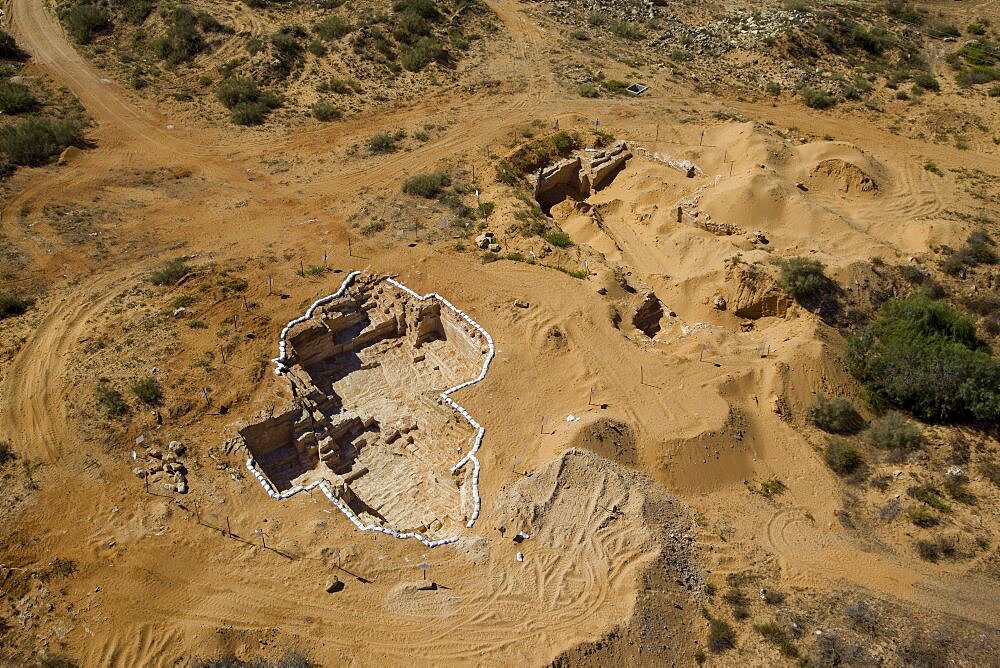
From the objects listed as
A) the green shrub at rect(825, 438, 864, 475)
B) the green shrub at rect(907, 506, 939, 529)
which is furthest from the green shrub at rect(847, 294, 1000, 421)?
the green shrub at rect(907, 506, 939, 529)

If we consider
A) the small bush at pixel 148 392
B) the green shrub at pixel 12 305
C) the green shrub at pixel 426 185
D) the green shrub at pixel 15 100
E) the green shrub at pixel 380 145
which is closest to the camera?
the small bush at pixel 148 392

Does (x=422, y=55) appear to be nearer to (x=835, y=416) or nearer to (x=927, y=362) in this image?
(x=835, y=416)

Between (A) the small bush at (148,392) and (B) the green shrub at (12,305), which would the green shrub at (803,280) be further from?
(B) the green shrub at (12,305)

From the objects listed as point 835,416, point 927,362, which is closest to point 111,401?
point 835,416

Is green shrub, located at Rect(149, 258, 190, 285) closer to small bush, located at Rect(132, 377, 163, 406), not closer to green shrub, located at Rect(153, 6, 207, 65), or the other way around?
small bush, located at Rect(132, 377, 163, 406)

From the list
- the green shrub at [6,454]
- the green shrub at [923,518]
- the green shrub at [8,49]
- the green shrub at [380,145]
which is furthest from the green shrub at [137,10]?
the green shrub at [923,518]

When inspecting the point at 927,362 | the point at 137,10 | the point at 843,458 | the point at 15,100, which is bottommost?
the point at 843,458

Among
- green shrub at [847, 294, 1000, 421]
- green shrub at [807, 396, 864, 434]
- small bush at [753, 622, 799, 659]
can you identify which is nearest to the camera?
small bush at [753, 622, 799, 659]
